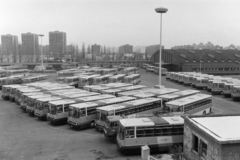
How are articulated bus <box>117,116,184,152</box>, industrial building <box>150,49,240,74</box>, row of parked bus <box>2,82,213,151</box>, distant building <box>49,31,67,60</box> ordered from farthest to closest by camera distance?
distant building <box>49,31,67,60</box>
industrial building <box>150,49,240,74</box>
row of parked bus <box>2,82,213,151</box>
articulated bus <box>117,116,184,152</box>

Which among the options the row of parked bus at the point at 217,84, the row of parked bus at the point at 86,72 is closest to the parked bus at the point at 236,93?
the row of parked bus at the point at 217,84

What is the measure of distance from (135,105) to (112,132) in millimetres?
4588

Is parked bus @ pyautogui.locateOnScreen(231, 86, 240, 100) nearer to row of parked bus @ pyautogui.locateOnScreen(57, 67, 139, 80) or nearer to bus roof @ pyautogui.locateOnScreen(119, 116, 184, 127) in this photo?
bus roof @ pyautogui.locateOnScreen(119, 116, 184, 127)

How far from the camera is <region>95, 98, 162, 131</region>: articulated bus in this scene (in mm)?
18353

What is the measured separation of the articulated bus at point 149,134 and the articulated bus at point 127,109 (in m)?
3.54

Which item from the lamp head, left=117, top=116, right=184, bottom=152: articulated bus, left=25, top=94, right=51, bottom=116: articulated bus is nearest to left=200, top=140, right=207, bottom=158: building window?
left=117, top=116, right=184, bottom=152: articulated bus

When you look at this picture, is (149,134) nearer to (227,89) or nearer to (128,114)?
(128,114)

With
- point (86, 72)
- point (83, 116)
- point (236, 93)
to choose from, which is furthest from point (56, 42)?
point (83, 116)

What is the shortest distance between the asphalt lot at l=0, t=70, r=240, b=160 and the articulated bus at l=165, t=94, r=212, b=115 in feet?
21.7

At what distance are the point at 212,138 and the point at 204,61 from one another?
62981mm

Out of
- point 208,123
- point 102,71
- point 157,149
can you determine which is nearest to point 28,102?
point 157,149

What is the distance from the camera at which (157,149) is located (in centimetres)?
1455

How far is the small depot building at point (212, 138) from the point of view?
9.32m

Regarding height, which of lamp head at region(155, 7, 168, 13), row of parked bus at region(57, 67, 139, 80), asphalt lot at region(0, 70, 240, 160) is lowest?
asphalt lot at region(0, 70, 240, 160)
